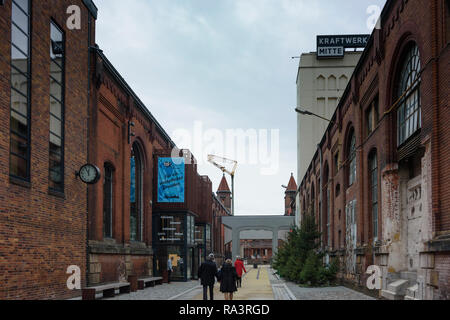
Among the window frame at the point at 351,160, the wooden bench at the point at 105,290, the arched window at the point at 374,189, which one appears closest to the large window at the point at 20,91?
the wooden bench at the point at 105,290

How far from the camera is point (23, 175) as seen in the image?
15.8m

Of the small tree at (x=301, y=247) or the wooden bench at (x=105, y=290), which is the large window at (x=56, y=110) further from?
the small tree at (x=301, y=247)

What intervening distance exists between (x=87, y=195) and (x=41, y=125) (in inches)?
187

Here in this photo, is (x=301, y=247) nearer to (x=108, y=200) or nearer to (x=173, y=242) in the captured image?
(x=173, y=242)

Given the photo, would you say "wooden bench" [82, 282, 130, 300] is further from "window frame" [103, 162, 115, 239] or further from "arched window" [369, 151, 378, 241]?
"arched window" [369, 151, 378, 241]

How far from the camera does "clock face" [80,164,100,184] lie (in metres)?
19.6

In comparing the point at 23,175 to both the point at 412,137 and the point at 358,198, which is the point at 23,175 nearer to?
the point at 412,137

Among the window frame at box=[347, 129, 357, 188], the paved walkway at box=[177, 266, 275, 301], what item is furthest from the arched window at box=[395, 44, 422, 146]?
the window frame at box=[347, 129, 357, 188]

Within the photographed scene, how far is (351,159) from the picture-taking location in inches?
1070

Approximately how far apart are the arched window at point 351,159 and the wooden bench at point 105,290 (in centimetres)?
1122

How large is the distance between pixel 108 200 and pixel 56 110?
8.36 meters

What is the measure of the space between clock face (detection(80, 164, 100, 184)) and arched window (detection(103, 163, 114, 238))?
242 inches

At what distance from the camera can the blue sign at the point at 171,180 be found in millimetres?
34750
